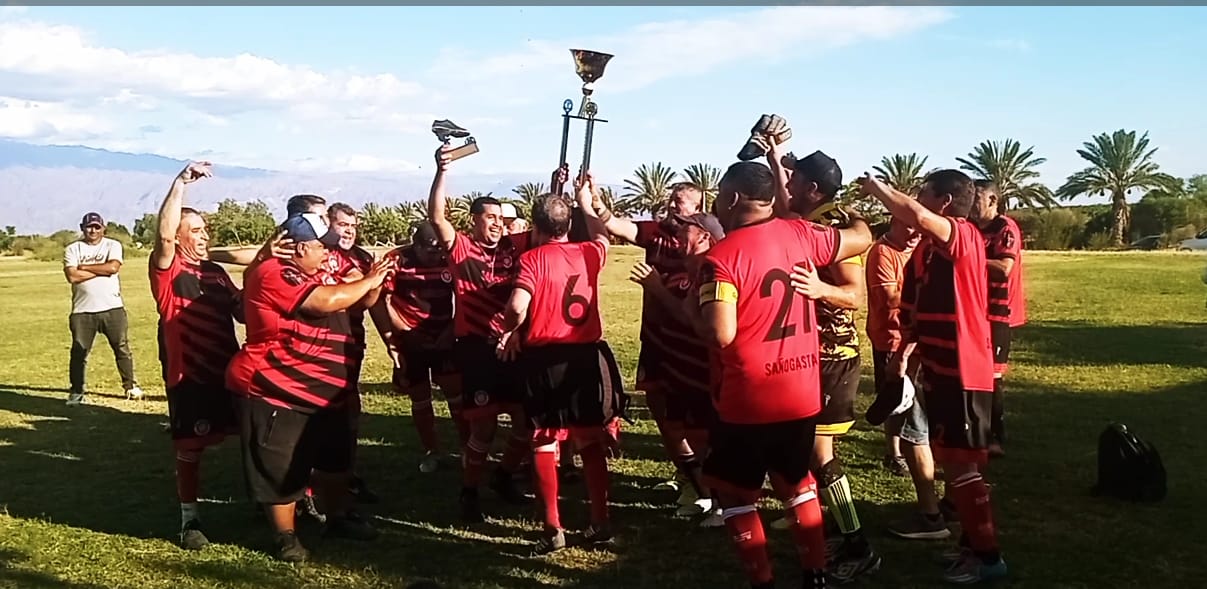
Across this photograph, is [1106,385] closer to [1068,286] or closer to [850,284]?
[850,284]

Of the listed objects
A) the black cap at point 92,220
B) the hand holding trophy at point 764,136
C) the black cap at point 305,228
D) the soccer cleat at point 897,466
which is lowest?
the soccer cleat at point 897,466

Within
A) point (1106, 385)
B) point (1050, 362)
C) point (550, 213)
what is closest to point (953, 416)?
point (550, 213)

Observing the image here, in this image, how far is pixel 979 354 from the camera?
5.30 m

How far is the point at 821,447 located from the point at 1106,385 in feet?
24.9

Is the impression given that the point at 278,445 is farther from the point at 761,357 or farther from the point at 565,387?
the point at 761,357

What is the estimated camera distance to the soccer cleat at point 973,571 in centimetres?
548

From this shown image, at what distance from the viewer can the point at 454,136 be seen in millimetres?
6434

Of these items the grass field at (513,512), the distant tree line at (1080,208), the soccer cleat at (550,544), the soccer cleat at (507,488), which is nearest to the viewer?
the grass field at (513,512)

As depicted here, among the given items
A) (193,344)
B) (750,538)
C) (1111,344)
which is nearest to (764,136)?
(750,538)

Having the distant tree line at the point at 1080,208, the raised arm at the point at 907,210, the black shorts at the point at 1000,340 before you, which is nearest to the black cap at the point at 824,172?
the raised arm at the point at 907,210

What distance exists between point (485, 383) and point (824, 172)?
2.70m

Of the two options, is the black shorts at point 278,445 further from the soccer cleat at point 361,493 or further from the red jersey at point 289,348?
the soccer cleat at point 361,493

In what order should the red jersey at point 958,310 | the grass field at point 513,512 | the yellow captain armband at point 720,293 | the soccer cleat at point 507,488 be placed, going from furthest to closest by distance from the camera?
the soccer cleat at point 507,488 < the grass field at point 513,512 < the red jersey at point 958,310 < the yellow captain armband at point 720,293

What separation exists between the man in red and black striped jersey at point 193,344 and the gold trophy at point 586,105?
2.17m
